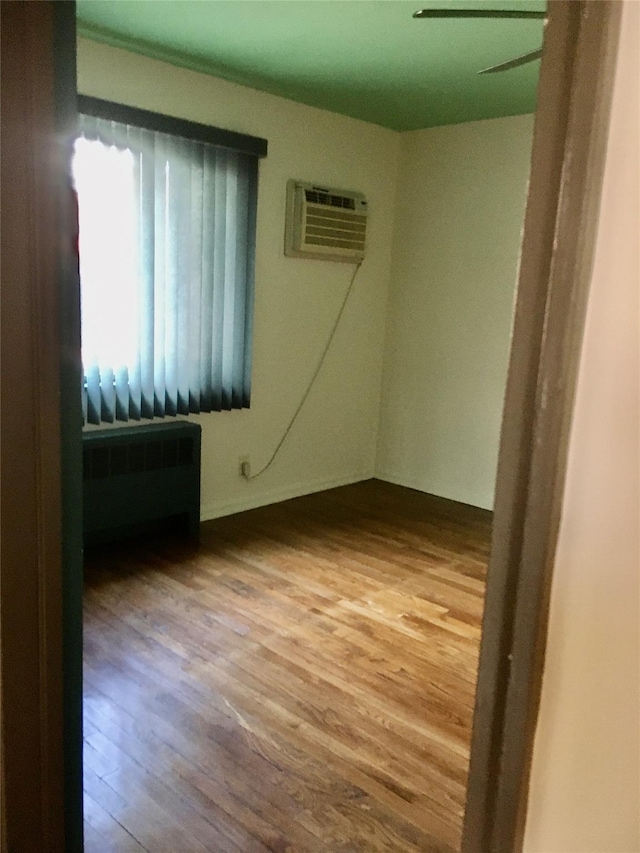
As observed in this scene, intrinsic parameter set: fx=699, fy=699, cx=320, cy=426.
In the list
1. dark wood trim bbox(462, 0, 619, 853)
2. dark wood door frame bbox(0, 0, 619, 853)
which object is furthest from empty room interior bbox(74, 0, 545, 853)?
dark wood trim bbox(462, 0, 619, 853)

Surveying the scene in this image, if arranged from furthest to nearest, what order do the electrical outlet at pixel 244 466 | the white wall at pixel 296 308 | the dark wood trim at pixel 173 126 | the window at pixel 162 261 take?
the electrical outlet at pixel 244 466
the white wall at pixel 296 308
the window at pixel 162 261
the dark wood trim at pixel 173 126

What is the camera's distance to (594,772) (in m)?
0.76

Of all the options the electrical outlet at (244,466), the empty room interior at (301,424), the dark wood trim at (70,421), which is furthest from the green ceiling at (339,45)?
the electrical outlet at (244,466)

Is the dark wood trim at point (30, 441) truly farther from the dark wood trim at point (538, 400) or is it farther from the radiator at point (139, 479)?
the radiator at point (139, 479)

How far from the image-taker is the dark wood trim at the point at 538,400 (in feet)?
2.25

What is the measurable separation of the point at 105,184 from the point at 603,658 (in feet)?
10.00

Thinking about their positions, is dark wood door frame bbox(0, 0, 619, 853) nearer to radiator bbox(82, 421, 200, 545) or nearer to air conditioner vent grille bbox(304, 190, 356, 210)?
radiator bbox(82, 421, 200, 545)

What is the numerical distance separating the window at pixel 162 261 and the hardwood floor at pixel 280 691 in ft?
2.74

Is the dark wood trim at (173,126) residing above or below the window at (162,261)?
above

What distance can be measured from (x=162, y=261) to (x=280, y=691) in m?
2.13

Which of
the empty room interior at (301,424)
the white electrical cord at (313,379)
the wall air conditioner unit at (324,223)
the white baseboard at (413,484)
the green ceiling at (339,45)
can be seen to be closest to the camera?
the empty room interior at (301,424)

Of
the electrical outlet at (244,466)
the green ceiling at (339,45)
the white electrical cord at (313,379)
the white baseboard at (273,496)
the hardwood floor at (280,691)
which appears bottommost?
the hardwood floor at (280,691)

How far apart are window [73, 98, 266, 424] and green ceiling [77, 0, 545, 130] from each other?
1.05 feet

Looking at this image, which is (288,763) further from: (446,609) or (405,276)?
(405,276)
